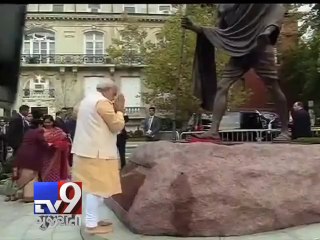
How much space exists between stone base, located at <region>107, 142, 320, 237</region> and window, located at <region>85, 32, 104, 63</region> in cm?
4331

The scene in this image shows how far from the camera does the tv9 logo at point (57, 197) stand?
538cm

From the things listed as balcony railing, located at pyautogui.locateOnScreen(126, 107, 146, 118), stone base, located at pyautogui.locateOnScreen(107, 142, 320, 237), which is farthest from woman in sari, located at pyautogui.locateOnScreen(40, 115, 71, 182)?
balcony railing, located at pyautogui.locateOnScreen(126, 107, 146, 118)

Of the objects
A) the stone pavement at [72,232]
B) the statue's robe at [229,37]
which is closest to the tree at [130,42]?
the statue's robe at [229,37]

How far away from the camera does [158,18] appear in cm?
4353

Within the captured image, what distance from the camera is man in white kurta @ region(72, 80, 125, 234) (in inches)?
219

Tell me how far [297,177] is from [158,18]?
38.8 meters

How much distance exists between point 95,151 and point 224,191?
1405mm

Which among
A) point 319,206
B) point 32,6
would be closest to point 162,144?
point 319,206

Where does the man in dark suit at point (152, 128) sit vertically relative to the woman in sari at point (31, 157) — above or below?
above

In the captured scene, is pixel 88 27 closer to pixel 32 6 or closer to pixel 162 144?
pixel 162 144

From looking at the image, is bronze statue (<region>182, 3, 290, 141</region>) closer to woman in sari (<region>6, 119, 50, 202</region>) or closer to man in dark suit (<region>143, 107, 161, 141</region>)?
woman in sari (<region>6, 119, 50, 202</region>)

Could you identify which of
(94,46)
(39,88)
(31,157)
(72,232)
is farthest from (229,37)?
(94,46)

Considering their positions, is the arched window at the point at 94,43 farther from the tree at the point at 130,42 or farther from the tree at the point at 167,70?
the tree at the point at 167,70

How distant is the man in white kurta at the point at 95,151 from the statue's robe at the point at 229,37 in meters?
→ 2.18
